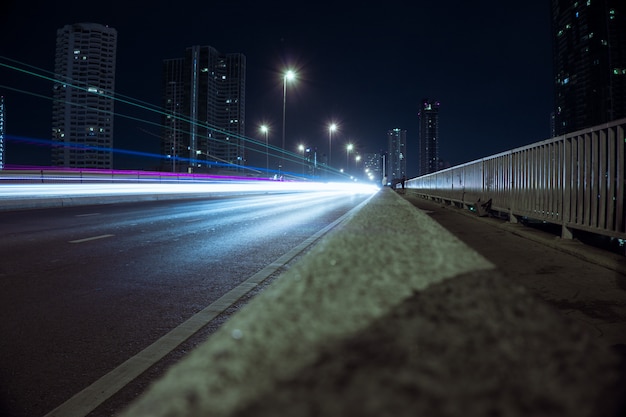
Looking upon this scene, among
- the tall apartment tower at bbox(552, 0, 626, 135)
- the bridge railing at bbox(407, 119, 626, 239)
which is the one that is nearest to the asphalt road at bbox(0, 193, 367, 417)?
the bridge railing at bbox(407, 119, 626, 239)

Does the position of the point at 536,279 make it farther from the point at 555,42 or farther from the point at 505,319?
the point at 555,42

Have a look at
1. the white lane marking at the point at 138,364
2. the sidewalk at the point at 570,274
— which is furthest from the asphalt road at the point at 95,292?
the sidewalk at the point at 570,274

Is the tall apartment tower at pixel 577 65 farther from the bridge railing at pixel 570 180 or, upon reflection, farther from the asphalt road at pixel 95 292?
the asphalt road at pixel 95 292

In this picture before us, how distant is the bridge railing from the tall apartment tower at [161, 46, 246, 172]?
10311 cm

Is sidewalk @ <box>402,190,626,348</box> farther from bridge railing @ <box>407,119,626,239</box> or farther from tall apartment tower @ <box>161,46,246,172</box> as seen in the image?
tall apartment tower @ <box>161,46,246,172</box>

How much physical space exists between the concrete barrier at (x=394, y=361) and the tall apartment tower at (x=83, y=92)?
107167 millimetres

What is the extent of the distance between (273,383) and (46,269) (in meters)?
5.96

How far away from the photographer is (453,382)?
686 mm

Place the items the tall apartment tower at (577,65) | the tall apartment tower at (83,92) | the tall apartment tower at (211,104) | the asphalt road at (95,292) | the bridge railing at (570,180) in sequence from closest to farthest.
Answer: the asphalt road at (95,292)
the bridge railing at (570,180)
the tall apartment tower at (577,65)
the tall apartment tower at (83,92)
the tall apartment tower at (211,104)

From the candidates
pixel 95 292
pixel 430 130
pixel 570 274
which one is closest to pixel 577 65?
pixel 570 274

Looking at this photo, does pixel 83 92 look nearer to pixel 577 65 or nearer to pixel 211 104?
pixel 211 104

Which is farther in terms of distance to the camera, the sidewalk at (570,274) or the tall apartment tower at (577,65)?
the tall apartment tower at (577,65)

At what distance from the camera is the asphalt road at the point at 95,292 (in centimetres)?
262

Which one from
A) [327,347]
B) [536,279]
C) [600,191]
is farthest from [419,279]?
[600,191]
